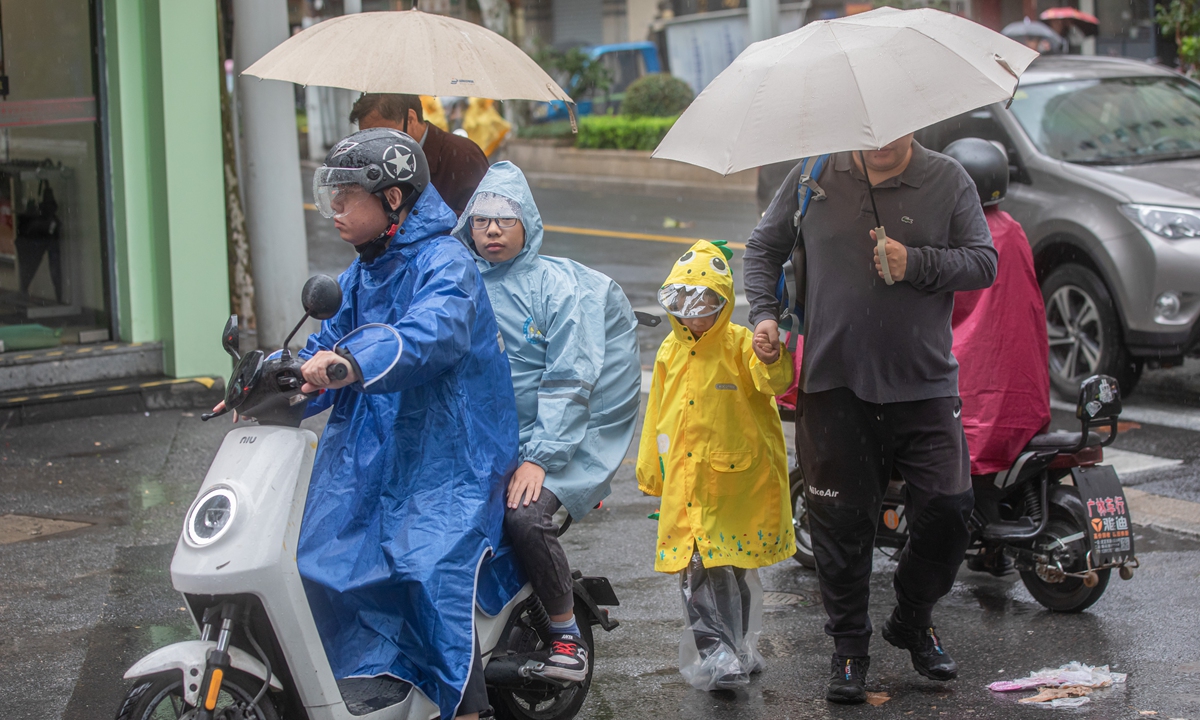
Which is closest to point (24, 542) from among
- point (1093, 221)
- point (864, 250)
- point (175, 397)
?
point (175, 397)

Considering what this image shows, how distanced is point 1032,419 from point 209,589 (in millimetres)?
3131

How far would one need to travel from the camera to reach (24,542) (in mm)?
5777

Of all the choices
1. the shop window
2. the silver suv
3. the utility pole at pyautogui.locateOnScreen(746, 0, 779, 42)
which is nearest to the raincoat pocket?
the silver suv

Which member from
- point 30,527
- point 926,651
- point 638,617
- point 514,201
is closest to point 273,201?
point 30,527

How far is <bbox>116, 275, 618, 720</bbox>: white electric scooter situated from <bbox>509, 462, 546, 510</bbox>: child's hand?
22.5 inches

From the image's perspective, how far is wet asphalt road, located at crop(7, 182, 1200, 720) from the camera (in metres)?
4.16

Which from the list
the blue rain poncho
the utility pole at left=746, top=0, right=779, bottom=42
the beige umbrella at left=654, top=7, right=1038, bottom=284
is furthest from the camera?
the utility pole at left=746, top=0, right=779, bottom=42

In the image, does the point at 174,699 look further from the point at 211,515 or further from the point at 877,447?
the point at 877,447

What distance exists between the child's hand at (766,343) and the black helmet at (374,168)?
3.96 ft

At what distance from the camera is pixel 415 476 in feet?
11.0

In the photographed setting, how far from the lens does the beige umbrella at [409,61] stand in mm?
A: 4453

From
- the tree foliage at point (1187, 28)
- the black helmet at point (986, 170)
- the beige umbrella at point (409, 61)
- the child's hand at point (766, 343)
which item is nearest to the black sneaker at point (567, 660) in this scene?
the child's hand at point (766, 343)

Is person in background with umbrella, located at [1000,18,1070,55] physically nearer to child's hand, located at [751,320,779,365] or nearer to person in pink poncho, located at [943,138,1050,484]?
person in pink poncho, located at [943,138,1050,484]

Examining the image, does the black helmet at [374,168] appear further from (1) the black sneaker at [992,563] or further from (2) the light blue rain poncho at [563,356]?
(1) the black sneaker at [992,563]
